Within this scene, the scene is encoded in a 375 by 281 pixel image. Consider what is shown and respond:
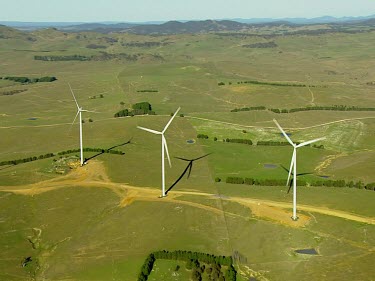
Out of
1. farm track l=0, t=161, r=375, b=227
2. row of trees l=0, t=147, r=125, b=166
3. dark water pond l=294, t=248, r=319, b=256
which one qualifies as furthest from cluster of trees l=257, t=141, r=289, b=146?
dark water pond l=294, t=248, r=319, b=256

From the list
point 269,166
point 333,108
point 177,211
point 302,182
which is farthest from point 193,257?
point 333,108

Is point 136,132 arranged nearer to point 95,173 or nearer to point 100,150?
point 100,150

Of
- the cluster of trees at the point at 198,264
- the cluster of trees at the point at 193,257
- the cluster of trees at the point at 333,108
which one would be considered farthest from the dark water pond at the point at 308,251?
the cluster of trees at the point at 333,108

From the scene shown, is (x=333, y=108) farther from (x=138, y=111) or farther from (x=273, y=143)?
(x=138, y=111)

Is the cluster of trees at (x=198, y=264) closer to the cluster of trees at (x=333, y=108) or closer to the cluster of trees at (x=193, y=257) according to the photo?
the cluster of trees at (x=193, y=257)

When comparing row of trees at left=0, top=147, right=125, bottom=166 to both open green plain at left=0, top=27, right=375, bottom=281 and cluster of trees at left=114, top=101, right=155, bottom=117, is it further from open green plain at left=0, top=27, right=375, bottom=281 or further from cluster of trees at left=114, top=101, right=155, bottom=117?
cluster of trees at left=114, top=101, right=155, bottom=117

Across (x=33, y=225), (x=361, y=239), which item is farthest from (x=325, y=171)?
(x=33, y=225)
